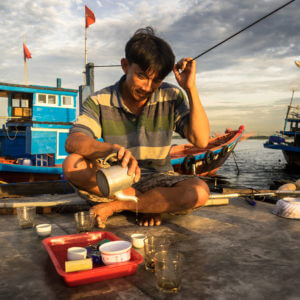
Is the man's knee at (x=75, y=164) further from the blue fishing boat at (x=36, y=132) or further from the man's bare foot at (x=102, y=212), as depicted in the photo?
the blue fishing boat at (x=36, y=132)

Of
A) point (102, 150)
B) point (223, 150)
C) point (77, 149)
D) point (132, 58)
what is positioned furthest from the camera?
point (223, 150)

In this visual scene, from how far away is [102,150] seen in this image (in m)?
2.25

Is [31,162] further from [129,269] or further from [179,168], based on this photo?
[129,269]

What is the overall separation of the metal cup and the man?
28cm

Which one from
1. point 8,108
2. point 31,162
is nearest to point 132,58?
point 31,162

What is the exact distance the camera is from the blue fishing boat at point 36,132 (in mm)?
10438

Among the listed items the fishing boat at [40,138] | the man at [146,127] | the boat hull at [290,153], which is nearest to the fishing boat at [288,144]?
the boat hull at [290,153]

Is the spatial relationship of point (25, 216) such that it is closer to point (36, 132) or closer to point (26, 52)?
point (36, 132)

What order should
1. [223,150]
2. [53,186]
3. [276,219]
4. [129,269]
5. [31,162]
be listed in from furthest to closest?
[223,150] → [31,162] → [53,186] → [276,219] → [129,269]

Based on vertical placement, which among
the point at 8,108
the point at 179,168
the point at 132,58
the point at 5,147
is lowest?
the point at 179,168

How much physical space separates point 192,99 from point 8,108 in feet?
42.3

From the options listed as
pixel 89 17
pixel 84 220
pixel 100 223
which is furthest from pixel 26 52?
pixel 84 220

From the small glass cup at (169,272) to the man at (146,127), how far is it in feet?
3.20

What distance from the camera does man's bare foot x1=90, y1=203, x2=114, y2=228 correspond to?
9.30ft
